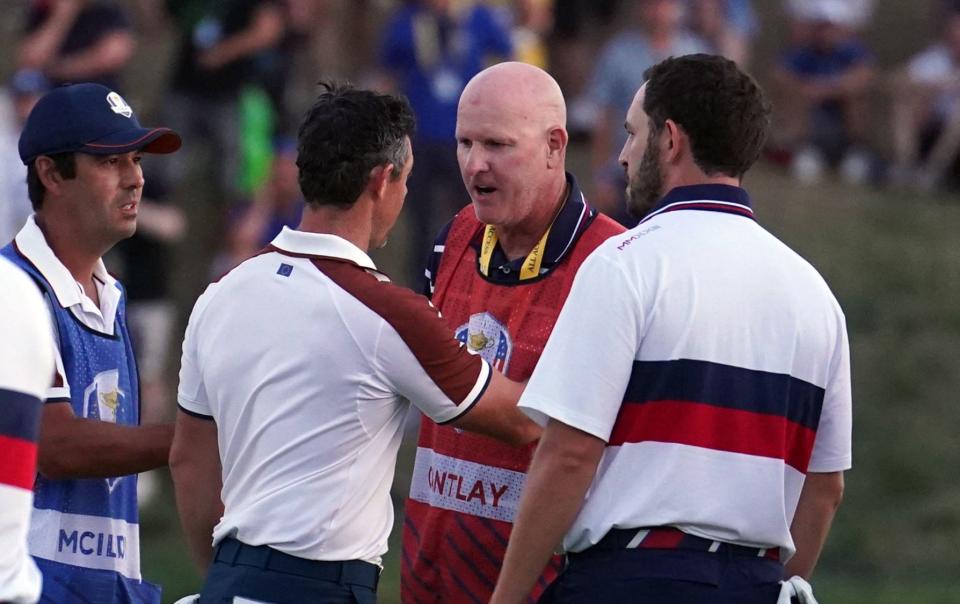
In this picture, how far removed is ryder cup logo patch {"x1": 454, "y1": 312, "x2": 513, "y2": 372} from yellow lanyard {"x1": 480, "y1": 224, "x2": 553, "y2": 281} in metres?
0.15

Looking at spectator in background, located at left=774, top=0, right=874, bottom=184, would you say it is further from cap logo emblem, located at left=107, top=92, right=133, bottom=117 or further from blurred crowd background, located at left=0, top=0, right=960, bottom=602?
cap logo emblem, located at left=107, top=92, right=133, bottom=117

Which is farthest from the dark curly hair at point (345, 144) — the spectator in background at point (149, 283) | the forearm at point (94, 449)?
the spectator in background at point (149, 283)

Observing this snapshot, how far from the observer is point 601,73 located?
38.3 ft

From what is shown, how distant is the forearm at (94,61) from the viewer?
10297mm

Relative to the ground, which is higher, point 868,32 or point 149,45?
point 868,32

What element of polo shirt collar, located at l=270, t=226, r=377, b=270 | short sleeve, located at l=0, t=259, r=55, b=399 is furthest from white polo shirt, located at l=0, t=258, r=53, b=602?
polo shirt collar, located at l=270, t=226, r=377, b=270

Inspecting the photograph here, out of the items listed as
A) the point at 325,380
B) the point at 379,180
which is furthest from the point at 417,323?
the point at 379,180

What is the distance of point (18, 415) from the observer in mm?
3109

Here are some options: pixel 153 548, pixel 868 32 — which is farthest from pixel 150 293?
pixel 868 32

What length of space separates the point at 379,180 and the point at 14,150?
19.7 ft

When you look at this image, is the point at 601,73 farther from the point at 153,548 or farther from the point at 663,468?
the point at 663,468

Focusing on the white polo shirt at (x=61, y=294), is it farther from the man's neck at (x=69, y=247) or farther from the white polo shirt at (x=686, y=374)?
the white polo shirt at (x=686, y=374)

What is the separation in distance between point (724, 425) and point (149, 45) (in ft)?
32.1

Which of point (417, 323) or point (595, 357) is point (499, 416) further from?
point (595, 357)
